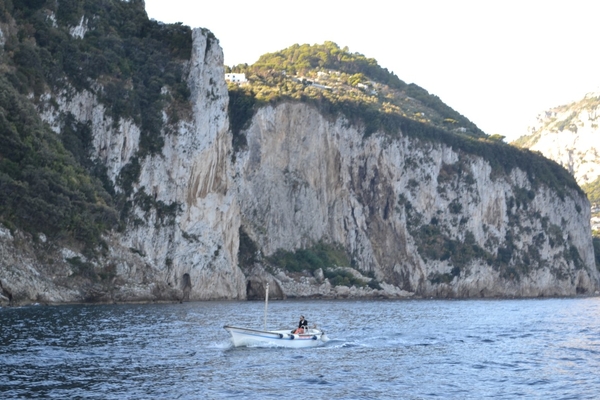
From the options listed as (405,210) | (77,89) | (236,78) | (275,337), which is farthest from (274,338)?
(236,78)

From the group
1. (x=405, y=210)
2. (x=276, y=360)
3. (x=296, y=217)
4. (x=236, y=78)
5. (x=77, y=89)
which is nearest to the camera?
(x=276, y=360)

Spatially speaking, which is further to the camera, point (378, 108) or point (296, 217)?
point (378, 108)

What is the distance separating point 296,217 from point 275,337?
70.1m

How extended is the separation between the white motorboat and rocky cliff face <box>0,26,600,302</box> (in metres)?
24.8

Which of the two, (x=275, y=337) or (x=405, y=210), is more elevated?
(x=405, y=210)

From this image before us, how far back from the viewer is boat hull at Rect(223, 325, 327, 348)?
140ft

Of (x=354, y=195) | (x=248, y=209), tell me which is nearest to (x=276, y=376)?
(x=248, y=209)

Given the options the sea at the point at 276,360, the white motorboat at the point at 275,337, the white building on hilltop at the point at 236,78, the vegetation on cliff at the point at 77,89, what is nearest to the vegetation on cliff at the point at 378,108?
the white building on hilltop at the point at 236,78

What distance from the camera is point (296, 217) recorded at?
374ft

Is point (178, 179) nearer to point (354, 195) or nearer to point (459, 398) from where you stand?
point (354, 195)

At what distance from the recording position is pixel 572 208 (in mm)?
151000

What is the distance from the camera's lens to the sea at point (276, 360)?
98.7 feet

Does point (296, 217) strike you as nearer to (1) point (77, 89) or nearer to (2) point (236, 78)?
(2) point (236, 78)

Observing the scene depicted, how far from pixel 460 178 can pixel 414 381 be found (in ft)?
343
